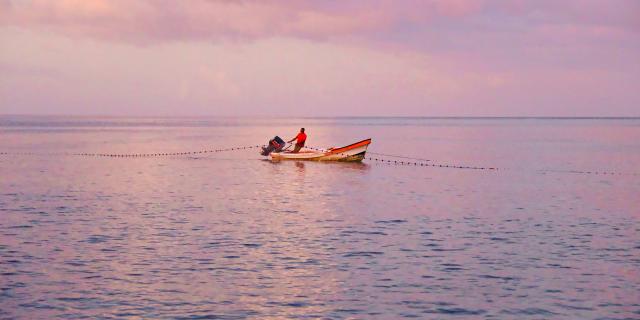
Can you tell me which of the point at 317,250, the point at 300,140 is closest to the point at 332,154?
the point at 300,140

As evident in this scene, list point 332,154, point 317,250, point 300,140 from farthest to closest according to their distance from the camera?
point 332,154 → point 300,140 → point 317,250

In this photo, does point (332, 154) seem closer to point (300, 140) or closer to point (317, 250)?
point (300, 140)

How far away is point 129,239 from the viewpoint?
70.0 feet

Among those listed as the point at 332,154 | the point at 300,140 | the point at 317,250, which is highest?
the point at 300,140

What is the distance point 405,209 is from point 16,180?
72.3 ft

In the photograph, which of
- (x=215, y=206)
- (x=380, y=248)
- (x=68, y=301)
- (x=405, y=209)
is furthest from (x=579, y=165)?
(x=68, y=301)

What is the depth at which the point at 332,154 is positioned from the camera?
175 ft

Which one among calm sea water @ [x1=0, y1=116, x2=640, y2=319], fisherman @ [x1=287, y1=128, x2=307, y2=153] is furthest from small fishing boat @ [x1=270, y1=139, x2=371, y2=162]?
calm sea water @ [x1=0, y1=116, x2=640, y2=319]

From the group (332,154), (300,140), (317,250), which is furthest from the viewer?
(332,154)

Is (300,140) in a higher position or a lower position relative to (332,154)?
higher

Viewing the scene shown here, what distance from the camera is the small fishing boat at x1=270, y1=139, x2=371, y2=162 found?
52.9 meters

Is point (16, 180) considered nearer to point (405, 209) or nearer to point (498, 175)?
point (405, 209)

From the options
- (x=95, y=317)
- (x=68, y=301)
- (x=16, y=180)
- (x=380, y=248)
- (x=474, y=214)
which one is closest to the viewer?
(x=95, y=317)

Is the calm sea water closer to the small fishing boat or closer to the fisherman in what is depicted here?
the fisherman
